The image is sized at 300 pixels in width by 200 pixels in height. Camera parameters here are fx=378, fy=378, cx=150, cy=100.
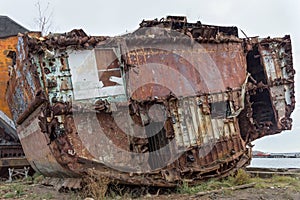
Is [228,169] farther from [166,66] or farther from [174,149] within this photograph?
[166,66]

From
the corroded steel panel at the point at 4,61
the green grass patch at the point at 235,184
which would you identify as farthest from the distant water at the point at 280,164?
the corroded steel panel at the point at 4,61

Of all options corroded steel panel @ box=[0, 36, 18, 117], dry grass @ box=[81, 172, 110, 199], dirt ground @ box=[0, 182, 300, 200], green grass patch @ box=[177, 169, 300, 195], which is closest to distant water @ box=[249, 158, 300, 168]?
green grass patch @ box=[177, 169, 300, 195]

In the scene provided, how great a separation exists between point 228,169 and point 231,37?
2.97m

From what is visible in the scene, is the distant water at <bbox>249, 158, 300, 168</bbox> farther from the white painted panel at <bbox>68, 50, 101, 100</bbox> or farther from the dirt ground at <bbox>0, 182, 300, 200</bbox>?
the white painted panel at <bbox>68, 50, 101, 100</bbox>

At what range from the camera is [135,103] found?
21.6 feet

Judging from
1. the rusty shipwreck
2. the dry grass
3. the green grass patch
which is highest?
the rusty shipwreck

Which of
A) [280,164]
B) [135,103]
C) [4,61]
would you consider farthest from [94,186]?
[280,164]

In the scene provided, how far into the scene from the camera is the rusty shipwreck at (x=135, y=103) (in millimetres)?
6328

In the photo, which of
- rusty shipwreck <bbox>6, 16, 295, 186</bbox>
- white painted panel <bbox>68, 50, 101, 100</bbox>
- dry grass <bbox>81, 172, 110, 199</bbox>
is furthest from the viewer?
white painted panel <bbox>68, 50, 101, 100</bbox>

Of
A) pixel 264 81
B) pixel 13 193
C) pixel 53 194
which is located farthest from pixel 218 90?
pixel 13 193

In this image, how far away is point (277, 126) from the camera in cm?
917

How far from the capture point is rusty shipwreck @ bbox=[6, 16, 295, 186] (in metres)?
6.33

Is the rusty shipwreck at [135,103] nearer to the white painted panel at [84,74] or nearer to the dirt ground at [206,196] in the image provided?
the white painted panel at [84,74]

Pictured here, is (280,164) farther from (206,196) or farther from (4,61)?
(4,61)
